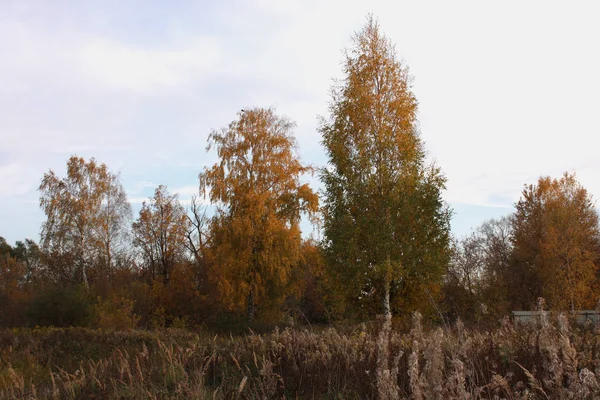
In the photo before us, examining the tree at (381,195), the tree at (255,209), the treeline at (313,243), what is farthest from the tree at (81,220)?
the tree at (381,195)

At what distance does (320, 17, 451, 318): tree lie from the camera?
66.5ft

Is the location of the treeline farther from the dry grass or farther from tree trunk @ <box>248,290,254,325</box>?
the dry grass

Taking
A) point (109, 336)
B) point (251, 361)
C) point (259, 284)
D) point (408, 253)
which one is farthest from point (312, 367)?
point (259, 284)

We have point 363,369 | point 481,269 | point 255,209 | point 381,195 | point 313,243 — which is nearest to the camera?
point 363,369

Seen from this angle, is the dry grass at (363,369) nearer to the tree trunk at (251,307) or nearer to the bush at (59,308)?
the bush at (59,308)

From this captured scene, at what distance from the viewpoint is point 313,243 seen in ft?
106

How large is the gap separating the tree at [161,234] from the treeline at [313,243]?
4.0 inches

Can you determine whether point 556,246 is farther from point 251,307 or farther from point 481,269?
point 251,307

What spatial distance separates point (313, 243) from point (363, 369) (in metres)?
26.4

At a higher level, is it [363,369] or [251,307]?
[251,307]

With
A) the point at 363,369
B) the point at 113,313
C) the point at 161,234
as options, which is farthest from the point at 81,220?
the point at 363,369

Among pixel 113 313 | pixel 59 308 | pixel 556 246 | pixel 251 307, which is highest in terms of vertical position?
pixel 556 246

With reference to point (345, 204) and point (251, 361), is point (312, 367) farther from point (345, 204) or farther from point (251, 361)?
point (345, 204)

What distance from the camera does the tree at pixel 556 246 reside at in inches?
1113
